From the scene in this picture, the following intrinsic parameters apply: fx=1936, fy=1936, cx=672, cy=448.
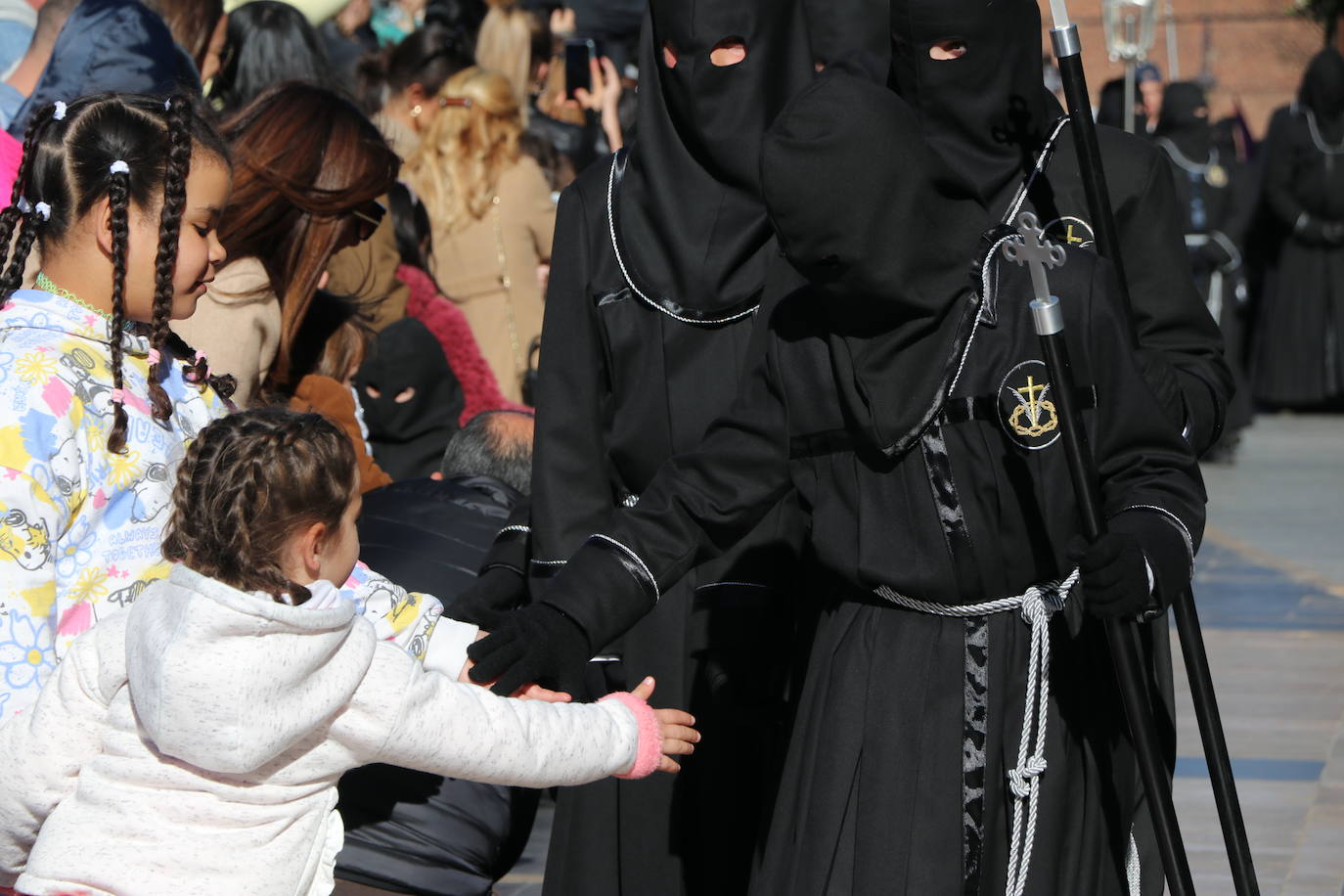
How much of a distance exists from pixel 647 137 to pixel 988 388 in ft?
4.07

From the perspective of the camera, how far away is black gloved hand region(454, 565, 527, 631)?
369 centimetres

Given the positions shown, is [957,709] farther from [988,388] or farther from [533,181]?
[533,181]

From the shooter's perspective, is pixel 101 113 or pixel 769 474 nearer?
pixel 101 113

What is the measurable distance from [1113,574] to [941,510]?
33 cm

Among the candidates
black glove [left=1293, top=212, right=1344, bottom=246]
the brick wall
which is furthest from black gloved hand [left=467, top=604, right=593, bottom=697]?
the brick wall

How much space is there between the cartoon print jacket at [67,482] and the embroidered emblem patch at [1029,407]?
1282 mm

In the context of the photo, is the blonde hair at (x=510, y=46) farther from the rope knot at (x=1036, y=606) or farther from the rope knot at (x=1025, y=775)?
the rope knot at (x=1025, y=775)

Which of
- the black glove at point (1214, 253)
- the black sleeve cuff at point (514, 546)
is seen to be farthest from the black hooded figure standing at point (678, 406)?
the black glove at point (1214, 253)

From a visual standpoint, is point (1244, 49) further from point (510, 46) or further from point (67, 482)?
point (67, 482)

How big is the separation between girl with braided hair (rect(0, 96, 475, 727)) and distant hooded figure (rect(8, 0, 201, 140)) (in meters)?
1.27

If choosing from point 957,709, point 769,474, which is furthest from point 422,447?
point 957,709

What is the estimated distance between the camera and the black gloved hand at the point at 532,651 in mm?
2988

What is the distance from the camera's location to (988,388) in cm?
298

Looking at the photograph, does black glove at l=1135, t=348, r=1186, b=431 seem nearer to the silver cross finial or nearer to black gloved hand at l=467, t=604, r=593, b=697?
the silver cross finial
